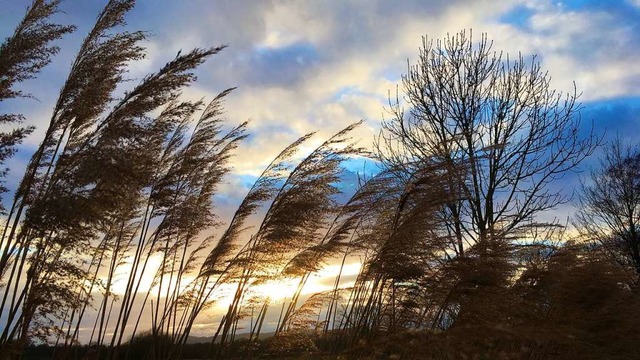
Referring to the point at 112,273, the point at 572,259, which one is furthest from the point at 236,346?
the point at 572,259

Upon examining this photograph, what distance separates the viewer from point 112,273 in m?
6.05

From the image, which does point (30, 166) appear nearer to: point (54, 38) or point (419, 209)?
point (54, 38)

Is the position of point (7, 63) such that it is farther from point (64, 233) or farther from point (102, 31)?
point (64, 233)

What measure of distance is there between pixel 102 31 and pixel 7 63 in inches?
33.5

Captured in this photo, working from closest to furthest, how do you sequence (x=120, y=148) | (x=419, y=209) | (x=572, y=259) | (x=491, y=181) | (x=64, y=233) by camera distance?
1. (x=120, y=148)
2. (x=64, y=233)
3. (x=419, y=209)
4. (x=572, y=259)
5. (x=491, y=181)

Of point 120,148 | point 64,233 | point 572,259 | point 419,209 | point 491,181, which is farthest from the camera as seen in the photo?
point 491,181

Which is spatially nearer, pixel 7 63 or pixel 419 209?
pixel 7 63

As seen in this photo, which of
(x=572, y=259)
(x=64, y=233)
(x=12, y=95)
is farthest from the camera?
(x=572, y=259)

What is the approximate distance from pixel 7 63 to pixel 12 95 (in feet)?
1.15

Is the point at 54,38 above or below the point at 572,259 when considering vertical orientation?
above

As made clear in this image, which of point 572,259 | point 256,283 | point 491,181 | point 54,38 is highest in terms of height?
point 491,181

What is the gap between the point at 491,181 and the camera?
565 inches

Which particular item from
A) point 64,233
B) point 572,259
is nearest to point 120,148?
point 64,233

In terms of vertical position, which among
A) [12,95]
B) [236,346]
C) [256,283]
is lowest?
[236,346]
